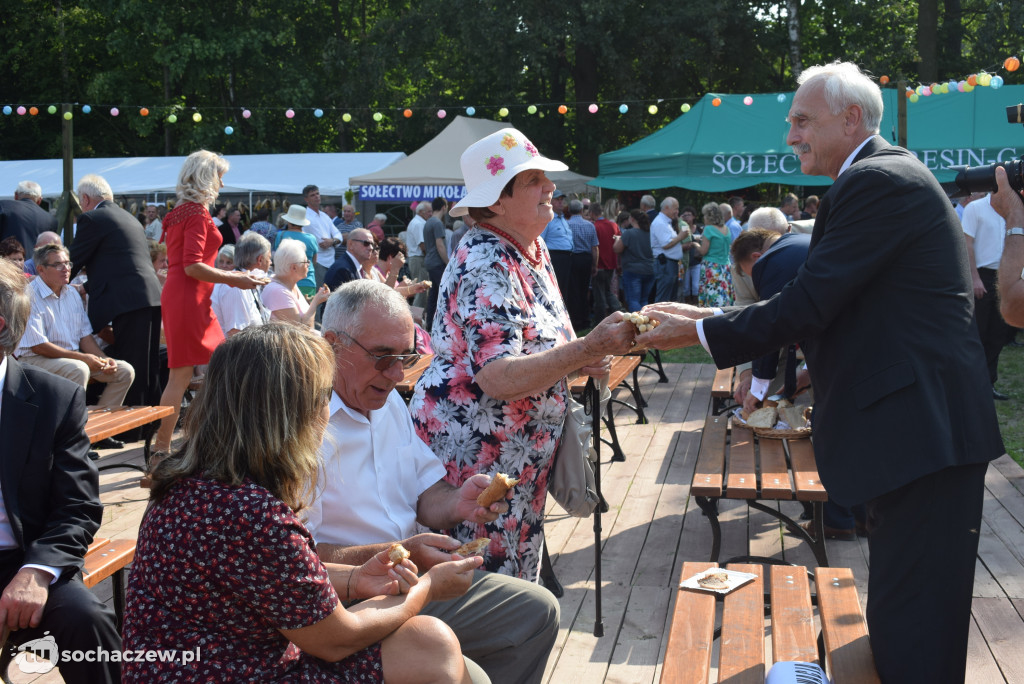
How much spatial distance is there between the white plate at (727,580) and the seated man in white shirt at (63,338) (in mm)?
4150

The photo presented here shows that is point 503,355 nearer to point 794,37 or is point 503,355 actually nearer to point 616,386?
point 616,386


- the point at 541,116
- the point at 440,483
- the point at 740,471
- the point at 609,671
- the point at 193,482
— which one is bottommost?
the point at 609,671

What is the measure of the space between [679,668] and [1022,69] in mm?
25253

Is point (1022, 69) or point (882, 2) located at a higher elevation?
point (882, 2)

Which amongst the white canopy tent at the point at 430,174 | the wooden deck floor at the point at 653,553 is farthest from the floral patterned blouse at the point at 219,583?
the white canopy tent at the point at 430,174

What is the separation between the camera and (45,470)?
2660mm

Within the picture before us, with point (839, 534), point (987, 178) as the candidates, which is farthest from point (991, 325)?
point (987, 178)

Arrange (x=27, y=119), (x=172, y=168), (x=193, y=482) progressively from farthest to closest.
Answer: (x=27, y=119)
(x=172, y=168)
(x=193, y=482)

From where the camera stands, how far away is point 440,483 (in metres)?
2.68

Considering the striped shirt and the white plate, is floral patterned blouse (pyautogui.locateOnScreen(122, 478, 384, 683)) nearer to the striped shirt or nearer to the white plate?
the white plate

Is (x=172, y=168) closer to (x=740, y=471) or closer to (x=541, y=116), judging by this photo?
(x=541, y=116)

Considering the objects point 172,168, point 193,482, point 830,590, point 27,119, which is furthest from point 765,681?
point 27,119

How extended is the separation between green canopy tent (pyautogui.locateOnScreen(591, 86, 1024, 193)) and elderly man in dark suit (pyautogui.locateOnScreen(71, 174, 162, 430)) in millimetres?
10005

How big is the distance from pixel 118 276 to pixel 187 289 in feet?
3.32
